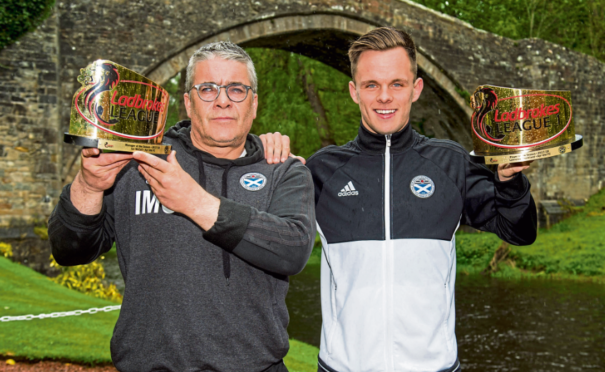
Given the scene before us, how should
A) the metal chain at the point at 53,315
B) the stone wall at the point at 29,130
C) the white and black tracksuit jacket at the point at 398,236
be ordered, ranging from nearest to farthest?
the white and black tracksuit jacket at the point at 398,236
the metal chain at the point at 53,315
the stone wall at the point at 29,130

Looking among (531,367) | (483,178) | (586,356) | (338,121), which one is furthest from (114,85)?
(338,121)

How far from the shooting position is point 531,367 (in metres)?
6.88

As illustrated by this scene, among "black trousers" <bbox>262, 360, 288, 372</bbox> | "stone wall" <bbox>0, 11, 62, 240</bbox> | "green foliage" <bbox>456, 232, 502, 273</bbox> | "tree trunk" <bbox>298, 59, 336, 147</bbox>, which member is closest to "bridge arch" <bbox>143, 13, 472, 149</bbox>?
"tree trunk" <bbox>298, 59, 336, 147</bbox>

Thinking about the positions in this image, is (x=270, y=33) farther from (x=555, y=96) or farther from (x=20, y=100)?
(x=555, y=96)

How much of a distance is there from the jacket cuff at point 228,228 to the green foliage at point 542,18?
23.9 metres

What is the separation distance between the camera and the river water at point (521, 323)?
23.3 ft

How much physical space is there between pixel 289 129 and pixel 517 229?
587 inches

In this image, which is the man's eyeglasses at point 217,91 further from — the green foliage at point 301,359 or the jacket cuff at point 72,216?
the green foliage at point 301,359

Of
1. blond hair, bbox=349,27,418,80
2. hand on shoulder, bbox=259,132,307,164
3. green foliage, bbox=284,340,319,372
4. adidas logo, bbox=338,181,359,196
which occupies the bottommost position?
green foliage, bbox=284,340,319,372

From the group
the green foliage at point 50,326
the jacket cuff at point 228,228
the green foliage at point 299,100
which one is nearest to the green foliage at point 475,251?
the green foliage at point 299,100

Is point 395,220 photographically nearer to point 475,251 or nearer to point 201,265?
point 201,265

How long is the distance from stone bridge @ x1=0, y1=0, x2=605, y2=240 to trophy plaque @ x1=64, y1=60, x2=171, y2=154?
29.9 ft

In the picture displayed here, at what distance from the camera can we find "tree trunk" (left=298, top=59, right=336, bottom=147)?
18.1m

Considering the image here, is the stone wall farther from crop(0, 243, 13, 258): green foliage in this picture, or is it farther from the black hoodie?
the black hoodie
